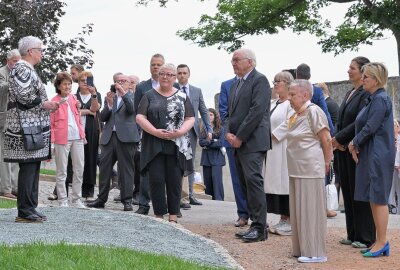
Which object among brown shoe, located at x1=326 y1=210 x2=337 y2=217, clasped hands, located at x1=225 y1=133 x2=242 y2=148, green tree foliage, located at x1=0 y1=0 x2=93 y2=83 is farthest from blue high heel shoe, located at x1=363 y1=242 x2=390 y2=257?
green tree foliage, located at x1=0 y1=0 x2=93 y2=83

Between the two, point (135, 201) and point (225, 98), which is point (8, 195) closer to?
point (135, 201)

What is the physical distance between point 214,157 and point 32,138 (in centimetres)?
850

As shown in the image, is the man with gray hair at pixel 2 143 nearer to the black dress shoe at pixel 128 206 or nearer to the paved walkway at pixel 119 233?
the paved walkway at pixel 119 233

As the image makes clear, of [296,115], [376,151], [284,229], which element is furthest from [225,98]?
[376,151]

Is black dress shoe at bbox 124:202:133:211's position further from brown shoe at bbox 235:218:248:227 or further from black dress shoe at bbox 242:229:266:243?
black dress shoe at bbox 242:229:266:243

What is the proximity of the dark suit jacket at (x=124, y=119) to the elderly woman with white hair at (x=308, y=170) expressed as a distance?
13.9 feet

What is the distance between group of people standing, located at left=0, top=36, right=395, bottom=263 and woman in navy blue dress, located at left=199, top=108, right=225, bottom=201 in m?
4.89

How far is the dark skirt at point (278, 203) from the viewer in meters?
11.5

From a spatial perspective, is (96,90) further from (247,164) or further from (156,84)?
(247,164)

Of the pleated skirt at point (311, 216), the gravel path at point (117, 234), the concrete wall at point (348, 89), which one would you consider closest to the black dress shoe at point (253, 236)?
the gravel path at point (117, 234)

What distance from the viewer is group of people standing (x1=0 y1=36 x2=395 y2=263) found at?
964 centimetres

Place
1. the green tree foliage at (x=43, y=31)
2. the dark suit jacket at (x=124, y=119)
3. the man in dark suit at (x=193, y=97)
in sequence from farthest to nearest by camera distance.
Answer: the green tree foliage at (x=43, y=31)
the man in dark suit at (x=193, y=97)
the dark suit jacket at (x=124, y=119)

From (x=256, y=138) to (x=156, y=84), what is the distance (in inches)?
108

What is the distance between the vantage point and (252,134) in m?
10.7
